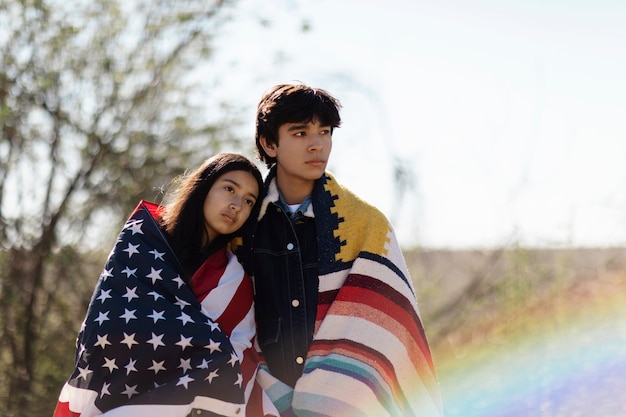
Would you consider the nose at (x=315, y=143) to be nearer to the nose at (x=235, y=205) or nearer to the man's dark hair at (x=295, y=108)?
the man's dark hair at (x=295, y=108)

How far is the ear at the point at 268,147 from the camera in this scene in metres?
3.18

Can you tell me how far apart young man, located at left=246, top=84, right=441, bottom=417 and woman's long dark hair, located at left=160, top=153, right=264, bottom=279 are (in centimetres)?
12

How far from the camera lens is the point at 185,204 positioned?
3109 millimetres

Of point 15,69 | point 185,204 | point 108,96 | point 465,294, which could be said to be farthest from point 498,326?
point 185,204

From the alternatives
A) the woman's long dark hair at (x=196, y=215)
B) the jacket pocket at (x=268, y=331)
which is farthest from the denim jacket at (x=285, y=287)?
the woman's long dark hair at (x=196, y=215)

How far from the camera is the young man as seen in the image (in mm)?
2904

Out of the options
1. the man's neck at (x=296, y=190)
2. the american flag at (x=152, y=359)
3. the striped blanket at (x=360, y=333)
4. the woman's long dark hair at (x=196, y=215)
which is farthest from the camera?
the man's neck at (x=296, y=190)

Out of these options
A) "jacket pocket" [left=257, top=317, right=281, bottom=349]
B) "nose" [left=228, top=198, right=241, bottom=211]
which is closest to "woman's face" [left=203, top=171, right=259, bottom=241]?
"nose" [left=228, top=198, right=241, bottom=211]

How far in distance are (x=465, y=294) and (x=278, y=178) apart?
5.16 metres

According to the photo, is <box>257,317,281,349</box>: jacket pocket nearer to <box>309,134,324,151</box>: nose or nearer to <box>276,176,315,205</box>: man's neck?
<box>276,176,315,205</box>: man's neck

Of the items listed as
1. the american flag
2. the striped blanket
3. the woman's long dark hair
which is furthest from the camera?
the woman's long dark hair

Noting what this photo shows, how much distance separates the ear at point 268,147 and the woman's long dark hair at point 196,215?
0.09 m

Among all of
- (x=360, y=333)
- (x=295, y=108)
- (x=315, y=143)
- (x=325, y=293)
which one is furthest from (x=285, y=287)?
(x=295, y=108)

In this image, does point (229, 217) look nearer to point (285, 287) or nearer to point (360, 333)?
point (285, 287)
